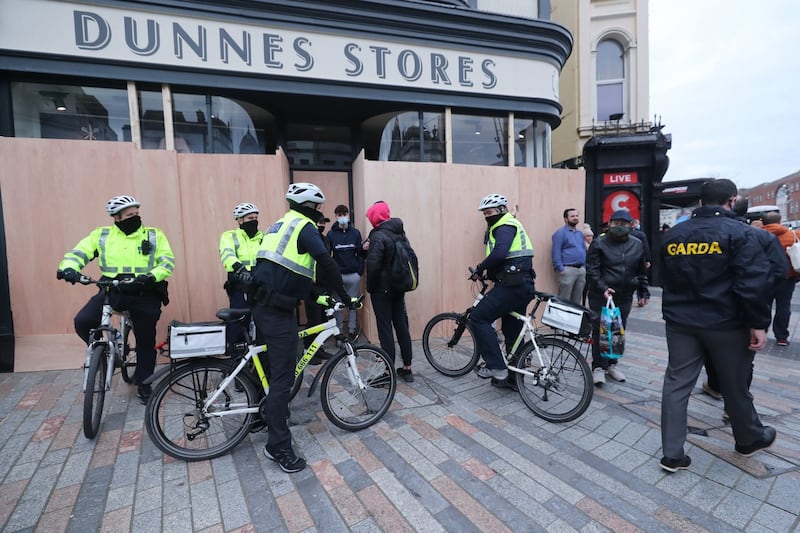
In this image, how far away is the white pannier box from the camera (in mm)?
2650

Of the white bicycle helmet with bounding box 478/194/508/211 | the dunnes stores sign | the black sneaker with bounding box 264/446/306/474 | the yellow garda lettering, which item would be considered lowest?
the black sneaker with bounding box 264/446/306/474

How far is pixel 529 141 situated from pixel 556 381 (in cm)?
472

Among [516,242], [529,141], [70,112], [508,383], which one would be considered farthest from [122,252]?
[529,141]

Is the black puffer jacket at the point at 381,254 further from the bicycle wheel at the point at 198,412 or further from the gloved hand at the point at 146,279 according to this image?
the gloved hand at the point at 146,279

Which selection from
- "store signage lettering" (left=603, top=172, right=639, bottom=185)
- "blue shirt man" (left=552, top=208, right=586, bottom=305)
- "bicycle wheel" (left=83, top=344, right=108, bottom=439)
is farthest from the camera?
"store signage lettering" (left=603, top=172, right=639, bottom=185)

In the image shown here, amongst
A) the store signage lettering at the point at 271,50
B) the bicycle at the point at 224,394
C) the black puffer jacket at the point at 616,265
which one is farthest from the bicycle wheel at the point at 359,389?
the store signage lettering at the point at 271,50

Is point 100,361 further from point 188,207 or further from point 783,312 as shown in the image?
point 783,312

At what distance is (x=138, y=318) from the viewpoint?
358 cm

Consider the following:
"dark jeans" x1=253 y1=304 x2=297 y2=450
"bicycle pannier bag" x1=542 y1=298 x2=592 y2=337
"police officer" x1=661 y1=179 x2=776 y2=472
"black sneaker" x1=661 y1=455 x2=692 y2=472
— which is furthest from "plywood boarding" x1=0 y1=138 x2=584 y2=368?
"black sneaker" x1=661 y1=455 x2=692 y2=472

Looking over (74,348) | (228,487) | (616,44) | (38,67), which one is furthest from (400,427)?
(616,44)

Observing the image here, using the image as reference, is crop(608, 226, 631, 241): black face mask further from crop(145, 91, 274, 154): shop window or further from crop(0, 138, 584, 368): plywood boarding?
crop(145, 91, 274, 154): shop window

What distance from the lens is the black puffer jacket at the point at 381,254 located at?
3818 mm

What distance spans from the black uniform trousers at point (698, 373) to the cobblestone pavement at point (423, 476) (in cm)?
25

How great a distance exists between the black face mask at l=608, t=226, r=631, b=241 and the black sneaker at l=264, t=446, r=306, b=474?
3.72 metres
